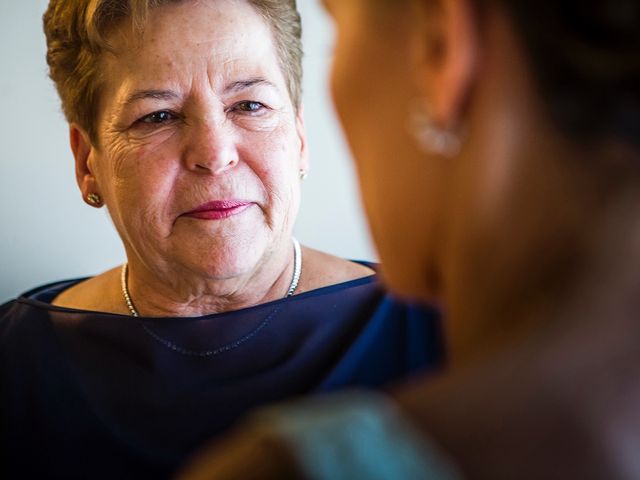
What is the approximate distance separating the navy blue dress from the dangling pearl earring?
0.82 meters

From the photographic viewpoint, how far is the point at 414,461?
50cm

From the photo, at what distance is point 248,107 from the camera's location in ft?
5.15

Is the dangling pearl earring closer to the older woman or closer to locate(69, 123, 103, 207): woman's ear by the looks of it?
the older woman

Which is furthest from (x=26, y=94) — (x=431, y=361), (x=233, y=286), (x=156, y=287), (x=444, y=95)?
(x=444, y=95)

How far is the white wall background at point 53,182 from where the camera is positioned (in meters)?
2.06

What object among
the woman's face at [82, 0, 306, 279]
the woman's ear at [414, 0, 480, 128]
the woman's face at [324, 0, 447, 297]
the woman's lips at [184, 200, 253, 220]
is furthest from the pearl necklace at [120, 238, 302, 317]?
the woman's ear at [414, 0, 480, 128]

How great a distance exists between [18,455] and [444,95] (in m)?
1.29

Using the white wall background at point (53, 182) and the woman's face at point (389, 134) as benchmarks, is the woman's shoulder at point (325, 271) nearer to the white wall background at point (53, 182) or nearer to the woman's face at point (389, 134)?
the white wall background at point (53, 182)

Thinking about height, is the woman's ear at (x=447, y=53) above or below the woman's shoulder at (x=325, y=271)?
above

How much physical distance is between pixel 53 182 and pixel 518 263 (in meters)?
1.78

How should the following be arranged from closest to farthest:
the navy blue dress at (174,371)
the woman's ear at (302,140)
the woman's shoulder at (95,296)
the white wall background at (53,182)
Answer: the navy blue dress at (174,371)
the woman's ear at (302,140)
the woman's shoulder at (95,296)
the white wall background at (53,182)

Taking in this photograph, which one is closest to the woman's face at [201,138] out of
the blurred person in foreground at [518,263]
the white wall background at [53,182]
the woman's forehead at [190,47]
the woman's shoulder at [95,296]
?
the woman's forehead at [190,47]

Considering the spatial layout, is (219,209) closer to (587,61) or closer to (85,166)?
(85,166)

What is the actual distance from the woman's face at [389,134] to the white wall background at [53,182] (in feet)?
4.32
